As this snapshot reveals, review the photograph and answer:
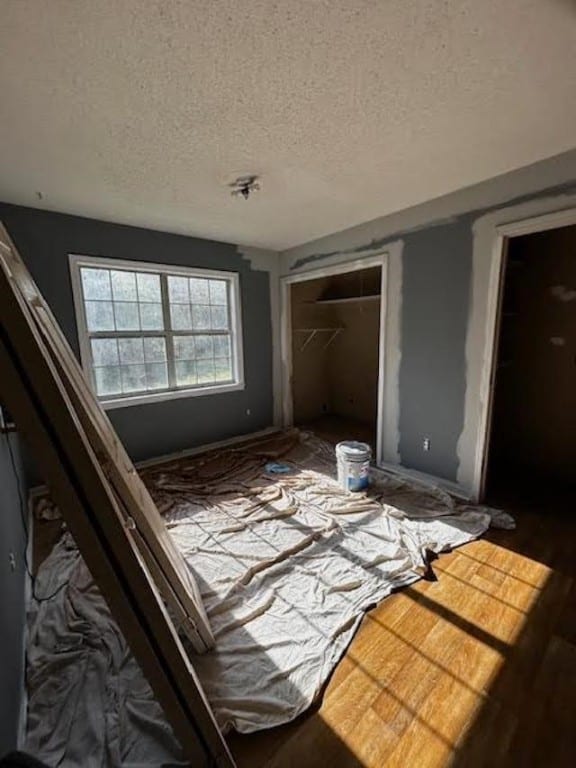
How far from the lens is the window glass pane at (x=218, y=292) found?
13.0ft

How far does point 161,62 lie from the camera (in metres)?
1.29

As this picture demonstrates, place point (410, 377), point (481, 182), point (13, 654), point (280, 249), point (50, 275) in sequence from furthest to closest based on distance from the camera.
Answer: point (280, 249), point (410, 377), point (50, 275), point (481, 182), point (13, 654)

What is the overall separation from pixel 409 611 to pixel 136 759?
1.29 m

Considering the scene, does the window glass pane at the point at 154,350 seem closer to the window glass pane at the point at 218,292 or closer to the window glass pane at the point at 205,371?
the window glass pane at the point at 205,371

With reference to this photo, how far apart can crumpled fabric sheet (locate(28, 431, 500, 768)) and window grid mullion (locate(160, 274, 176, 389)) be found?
1.07 metres

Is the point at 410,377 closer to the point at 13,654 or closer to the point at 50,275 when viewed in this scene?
the point at 13,654

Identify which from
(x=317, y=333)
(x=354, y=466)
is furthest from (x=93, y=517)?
(x=317, y=333)

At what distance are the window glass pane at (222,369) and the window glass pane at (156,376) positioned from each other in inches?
24.5

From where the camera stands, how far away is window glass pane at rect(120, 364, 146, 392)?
3.42 meters

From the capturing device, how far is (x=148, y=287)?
3.49 m

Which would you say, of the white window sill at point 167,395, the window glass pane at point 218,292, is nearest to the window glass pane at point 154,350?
the white window sill at point 167,395

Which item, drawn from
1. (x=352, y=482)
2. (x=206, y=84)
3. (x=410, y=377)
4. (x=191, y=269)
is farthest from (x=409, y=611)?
(x=191, y=269)

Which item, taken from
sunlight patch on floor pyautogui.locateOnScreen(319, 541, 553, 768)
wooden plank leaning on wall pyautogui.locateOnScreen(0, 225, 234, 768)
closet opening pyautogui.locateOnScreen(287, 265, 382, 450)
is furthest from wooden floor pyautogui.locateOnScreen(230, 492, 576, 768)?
closet opening pyautogui.locateOnScreen(287, 265, 382, 450)

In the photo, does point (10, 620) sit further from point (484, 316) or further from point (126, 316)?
point (484, 316)
